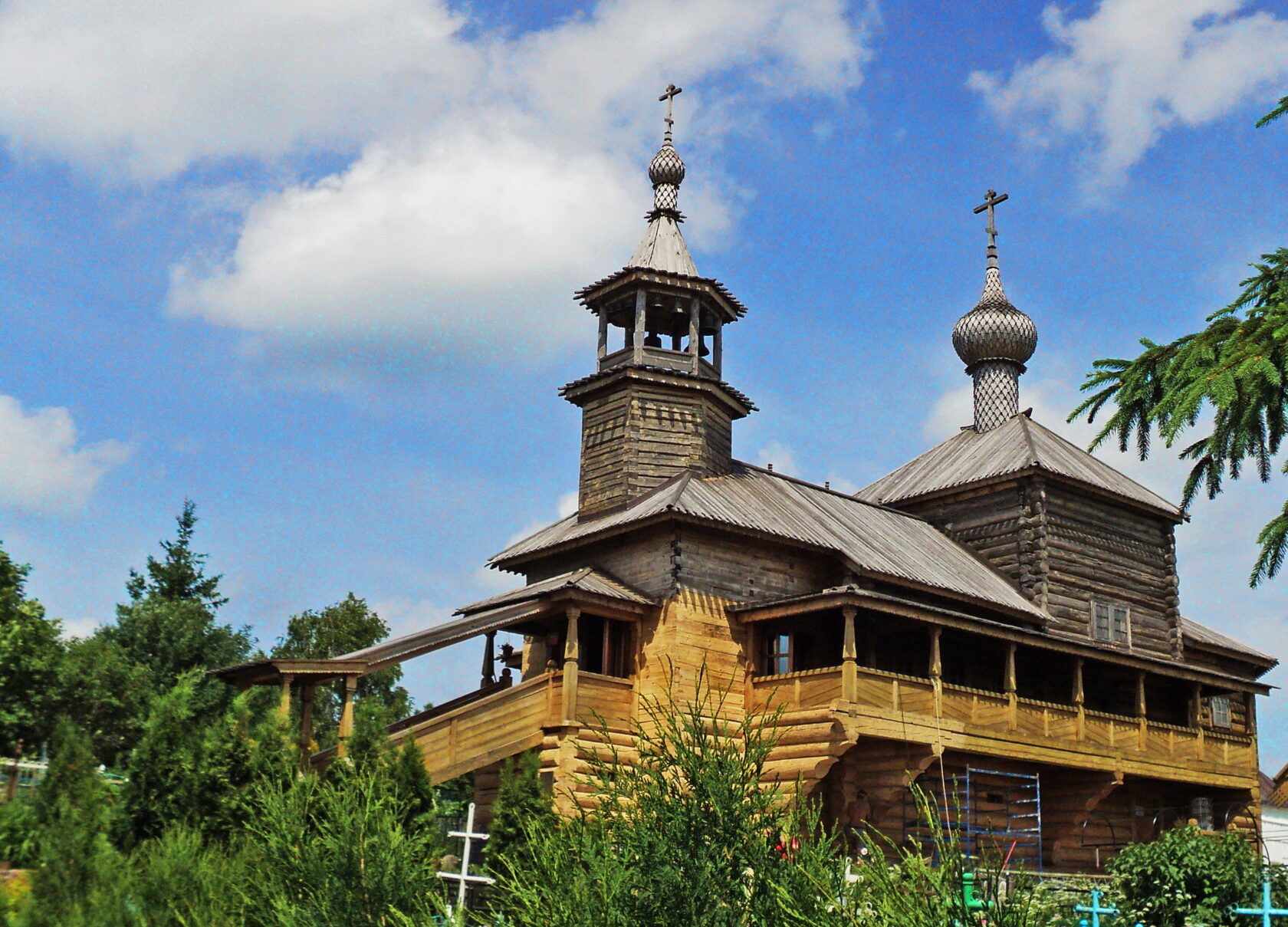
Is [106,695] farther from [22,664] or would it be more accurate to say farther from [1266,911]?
[1266,911]

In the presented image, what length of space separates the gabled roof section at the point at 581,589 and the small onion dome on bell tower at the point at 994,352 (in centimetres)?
1420

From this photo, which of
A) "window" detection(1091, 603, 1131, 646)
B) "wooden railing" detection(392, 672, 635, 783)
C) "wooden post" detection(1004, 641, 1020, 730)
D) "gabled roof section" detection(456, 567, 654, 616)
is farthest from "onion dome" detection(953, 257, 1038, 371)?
"wooden railing" detection(392, 672, 635, 783)

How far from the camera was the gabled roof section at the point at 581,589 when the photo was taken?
21375 mm

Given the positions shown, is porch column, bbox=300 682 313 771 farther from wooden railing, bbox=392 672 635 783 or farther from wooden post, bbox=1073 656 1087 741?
wooden post, bbox=1073 656 1087 741

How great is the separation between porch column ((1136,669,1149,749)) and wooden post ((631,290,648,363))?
37.4 ft

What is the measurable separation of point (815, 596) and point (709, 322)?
767 cm

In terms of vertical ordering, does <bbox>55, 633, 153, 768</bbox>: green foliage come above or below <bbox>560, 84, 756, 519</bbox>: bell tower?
below

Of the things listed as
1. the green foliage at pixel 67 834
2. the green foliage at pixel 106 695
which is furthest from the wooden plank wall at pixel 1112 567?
the green foliage at pixel 106 695

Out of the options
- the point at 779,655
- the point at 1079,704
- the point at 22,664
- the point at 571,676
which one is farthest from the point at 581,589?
the point at 22,664

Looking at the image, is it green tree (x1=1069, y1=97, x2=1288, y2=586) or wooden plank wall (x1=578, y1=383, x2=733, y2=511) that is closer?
green tree (x1=1069, y1=97, x2=1288, y2=586)

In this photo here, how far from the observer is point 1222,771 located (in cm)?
2677

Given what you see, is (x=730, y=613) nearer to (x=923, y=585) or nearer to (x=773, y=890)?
(x=923, y=585)

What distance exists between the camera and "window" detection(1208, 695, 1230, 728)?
107 feet

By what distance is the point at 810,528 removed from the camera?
79.7 ft
